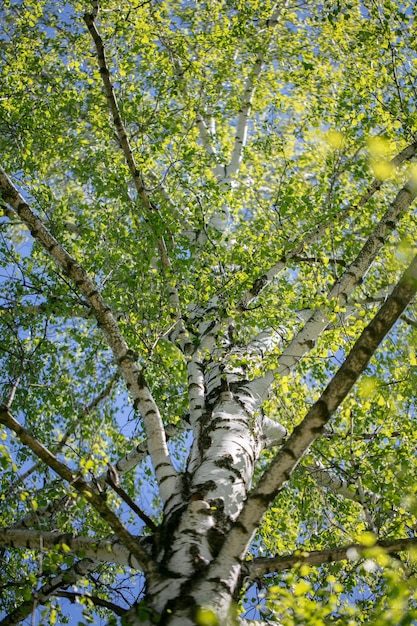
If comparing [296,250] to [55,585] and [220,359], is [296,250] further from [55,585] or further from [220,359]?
[55,585]

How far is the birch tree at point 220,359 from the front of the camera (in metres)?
3.48

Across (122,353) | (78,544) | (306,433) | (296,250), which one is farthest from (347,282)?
(78,544)

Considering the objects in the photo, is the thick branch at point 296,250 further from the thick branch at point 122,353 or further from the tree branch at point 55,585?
the tree branch at point 55,585

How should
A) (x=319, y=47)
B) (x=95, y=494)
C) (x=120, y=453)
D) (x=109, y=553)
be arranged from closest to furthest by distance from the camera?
1. (x=95, y=494)
2. (x=109, y=553)
3. (x=120, y=453)
4. (x=319, y=47)

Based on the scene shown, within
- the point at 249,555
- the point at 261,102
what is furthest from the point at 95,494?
the point at 261,102

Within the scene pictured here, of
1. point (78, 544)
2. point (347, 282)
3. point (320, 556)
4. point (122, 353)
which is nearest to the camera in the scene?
point (320, 556)

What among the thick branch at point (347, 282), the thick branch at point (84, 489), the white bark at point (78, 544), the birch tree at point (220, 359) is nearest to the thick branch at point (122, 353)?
the birch tree at point (220, 359)

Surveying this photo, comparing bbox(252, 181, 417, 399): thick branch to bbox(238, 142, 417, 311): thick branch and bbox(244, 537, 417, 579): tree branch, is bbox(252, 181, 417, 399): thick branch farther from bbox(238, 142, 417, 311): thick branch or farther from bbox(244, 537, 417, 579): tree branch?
bbox(244, 537, 417, 579): tree branch

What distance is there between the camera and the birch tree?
137 inches

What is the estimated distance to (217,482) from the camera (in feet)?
13.7

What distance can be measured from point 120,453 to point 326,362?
12.0ft

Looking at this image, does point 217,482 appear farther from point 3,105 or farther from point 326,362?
point 3,105

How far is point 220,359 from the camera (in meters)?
5.75

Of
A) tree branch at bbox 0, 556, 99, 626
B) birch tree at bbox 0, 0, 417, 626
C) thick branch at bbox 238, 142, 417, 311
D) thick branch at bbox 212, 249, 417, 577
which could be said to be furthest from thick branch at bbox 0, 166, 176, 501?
thick branch at bbox 238, 142, 417, 311
